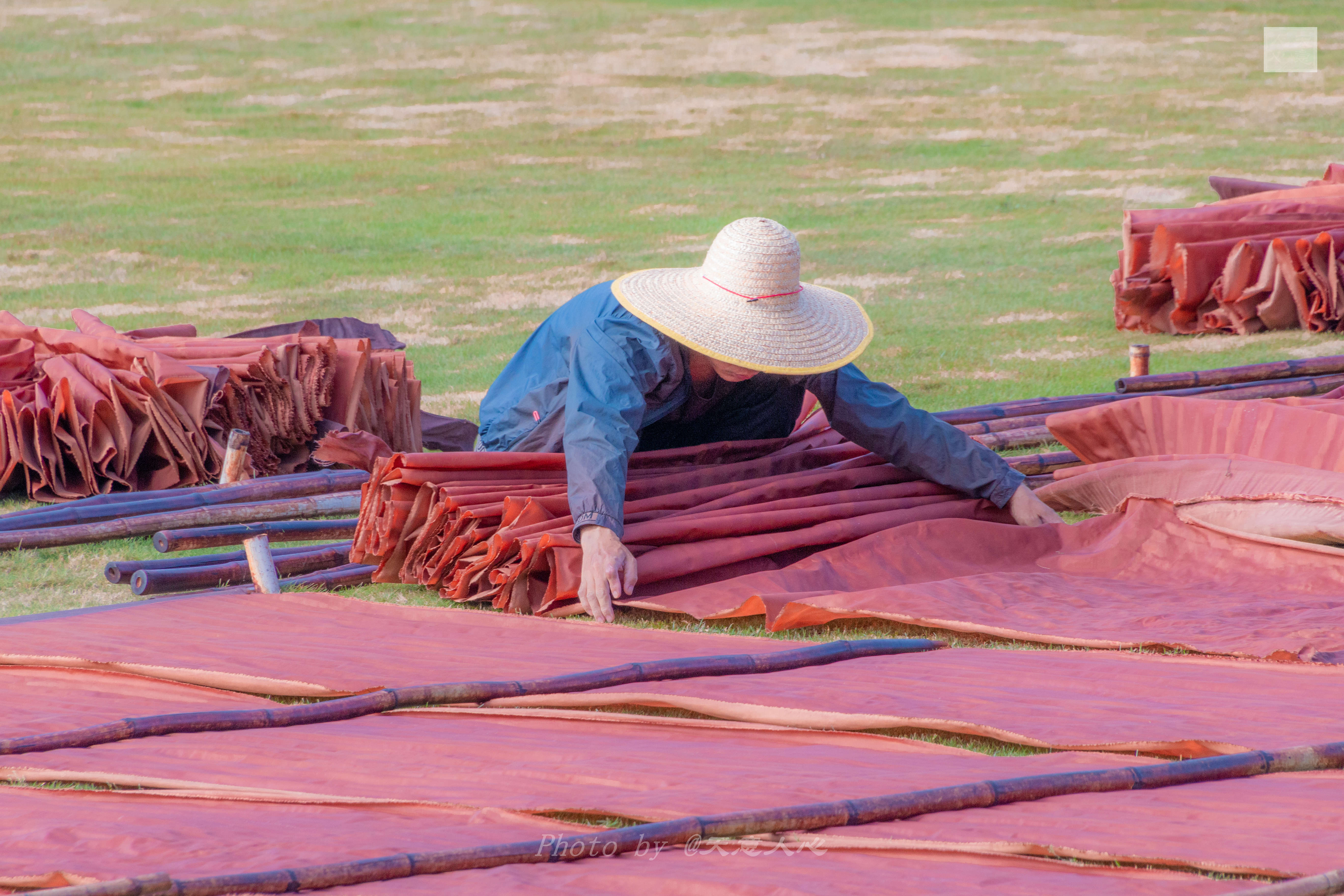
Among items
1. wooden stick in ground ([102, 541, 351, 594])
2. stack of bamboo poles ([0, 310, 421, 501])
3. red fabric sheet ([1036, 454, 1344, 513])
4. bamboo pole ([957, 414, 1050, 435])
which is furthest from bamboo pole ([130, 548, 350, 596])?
bamboo pole ([957, 414, 1050, 435])

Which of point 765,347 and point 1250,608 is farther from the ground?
point 765,347

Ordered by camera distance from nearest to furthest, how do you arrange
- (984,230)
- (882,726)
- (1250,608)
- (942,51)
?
(882,726), (1250,608), (984,230), (942,51)

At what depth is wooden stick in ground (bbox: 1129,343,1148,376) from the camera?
20.1 feet

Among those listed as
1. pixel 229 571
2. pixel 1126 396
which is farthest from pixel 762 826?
pixel 1126 396

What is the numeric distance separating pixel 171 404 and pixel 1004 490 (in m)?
2.94

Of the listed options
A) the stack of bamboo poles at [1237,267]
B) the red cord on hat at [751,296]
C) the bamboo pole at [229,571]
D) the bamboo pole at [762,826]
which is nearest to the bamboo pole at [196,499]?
the bamboo pole at [229,571]

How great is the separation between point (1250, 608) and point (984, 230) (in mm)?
8466

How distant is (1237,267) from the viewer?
7676mm

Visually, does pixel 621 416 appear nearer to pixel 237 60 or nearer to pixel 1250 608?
pixel 1250 608

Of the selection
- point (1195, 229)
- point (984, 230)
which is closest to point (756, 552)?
point (1195, 229)

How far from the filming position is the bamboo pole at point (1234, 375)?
5.81m

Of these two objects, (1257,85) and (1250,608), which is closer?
(1250,608)

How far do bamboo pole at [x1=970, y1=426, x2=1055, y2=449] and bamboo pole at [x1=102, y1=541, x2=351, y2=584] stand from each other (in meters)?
2.29

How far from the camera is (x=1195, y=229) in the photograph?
7.86 meters
